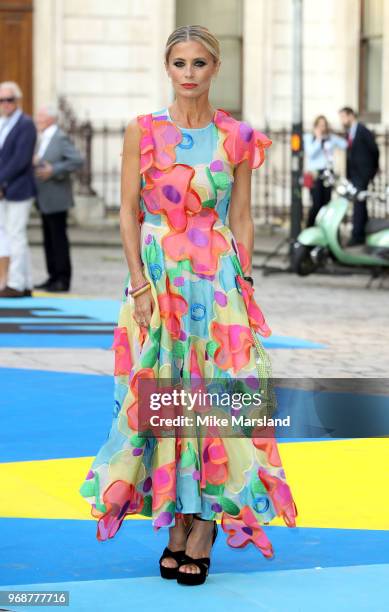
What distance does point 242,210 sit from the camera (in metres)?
5.69

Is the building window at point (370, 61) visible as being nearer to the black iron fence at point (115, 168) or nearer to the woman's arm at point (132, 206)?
the black iron fence at point (115, 168)

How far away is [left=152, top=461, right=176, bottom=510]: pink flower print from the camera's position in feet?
17.6

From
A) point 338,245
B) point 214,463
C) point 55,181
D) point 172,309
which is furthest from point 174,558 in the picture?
point 338,245

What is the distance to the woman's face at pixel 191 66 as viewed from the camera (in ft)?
18.0

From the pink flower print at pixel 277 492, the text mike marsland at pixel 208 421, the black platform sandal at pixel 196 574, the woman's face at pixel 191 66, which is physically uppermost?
the woman's face at pixel 191 66

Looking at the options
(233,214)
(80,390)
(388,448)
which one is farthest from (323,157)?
(233,214)

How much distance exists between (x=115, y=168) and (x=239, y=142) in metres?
20.5

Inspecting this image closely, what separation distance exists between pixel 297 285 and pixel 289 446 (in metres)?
9.26

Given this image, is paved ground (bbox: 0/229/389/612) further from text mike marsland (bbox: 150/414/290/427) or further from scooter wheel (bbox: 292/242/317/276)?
scooter wheel (bbox: 292/242/317/276)

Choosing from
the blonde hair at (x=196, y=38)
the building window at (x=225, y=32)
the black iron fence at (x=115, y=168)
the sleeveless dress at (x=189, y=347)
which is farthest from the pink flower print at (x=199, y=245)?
the building window at (x=225, y=32)

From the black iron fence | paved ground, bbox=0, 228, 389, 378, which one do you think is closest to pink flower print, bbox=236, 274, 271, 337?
paved ground, bbox=0, 228, 389, 378

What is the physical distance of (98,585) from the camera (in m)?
5.34

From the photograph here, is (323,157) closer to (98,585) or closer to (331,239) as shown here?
(331,239)

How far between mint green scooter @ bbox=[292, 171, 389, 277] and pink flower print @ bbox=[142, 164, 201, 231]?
11.2 metres
